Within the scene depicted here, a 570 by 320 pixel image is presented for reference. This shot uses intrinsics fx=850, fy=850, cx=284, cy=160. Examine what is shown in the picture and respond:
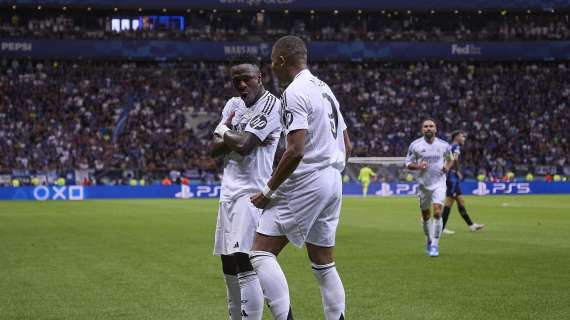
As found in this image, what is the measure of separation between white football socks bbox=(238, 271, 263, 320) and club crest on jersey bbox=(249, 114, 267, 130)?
126 centimetres

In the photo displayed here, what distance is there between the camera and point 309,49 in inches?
2680

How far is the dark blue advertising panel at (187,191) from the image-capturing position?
47438 mm

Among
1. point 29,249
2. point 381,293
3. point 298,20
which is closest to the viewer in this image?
point 381,293

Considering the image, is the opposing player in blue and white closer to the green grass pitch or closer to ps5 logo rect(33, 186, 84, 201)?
the green grass pitch

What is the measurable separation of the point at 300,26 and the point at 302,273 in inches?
2304

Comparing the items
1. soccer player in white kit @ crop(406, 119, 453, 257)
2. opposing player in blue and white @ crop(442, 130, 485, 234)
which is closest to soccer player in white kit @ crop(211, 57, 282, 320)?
soccer player in white kit @ crop(406, 119, 453, 257)

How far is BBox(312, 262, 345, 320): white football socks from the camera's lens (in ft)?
22.6

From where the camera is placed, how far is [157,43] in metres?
66.4

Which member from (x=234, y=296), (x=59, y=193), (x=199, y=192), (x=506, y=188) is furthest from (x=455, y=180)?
(x=506, y=188)

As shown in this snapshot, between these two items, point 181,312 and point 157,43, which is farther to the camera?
point 157,43

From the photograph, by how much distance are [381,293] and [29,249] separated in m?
9.35

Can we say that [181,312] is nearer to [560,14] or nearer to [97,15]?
[97,15]

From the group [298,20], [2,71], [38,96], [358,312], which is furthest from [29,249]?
[298,20]

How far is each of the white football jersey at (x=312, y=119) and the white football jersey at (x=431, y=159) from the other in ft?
32.9
